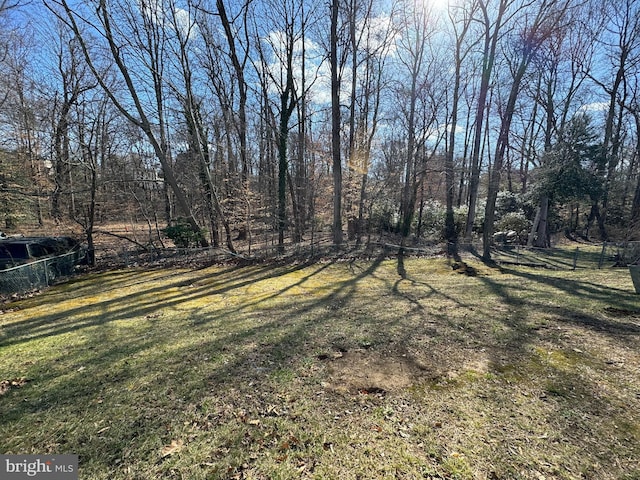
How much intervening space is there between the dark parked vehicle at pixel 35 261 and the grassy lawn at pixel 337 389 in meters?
2.74

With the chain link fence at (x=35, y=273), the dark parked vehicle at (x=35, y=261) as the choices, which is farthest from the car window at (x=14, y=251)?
the chain link fence at (x=35, y=273)

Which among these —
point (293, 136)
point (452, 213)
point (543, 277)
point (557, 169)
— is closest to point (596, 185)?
point (557, 169)

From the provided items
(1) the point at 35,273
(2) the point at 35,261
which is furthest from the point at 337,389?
(2) the point at 35,261

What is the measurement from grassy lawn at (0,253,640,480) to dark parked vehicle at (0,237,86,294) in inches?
108

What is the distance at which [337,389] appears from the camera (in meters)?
2.91

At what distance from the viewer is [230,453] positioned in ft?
6.99

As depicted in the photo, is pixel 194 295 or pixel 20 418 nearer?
pixel 20 418

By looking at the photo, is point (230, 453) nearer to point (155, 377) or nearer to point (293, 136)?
point (155, 377)

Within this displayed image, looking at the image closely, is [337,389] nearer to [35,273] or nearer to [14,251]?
[35,273]

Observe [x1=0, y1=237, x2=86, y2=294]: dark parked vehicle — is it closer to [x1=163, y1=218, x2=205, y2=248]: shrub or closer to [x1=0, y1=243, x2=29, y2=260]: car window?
[x1=0, y1=243, x2=29, y2=260]: car window

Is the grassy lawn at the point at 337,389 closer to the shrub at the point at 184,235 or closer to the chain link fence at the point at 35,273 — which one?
the chain link fence at the point at 35,273

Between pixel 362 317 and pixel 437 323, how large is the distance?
51.2 inches

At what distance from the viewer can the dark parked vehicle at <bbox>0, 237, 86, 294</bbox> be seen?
25.5 ft

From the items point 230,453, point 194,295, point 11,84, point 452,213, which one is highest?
point 11,84
